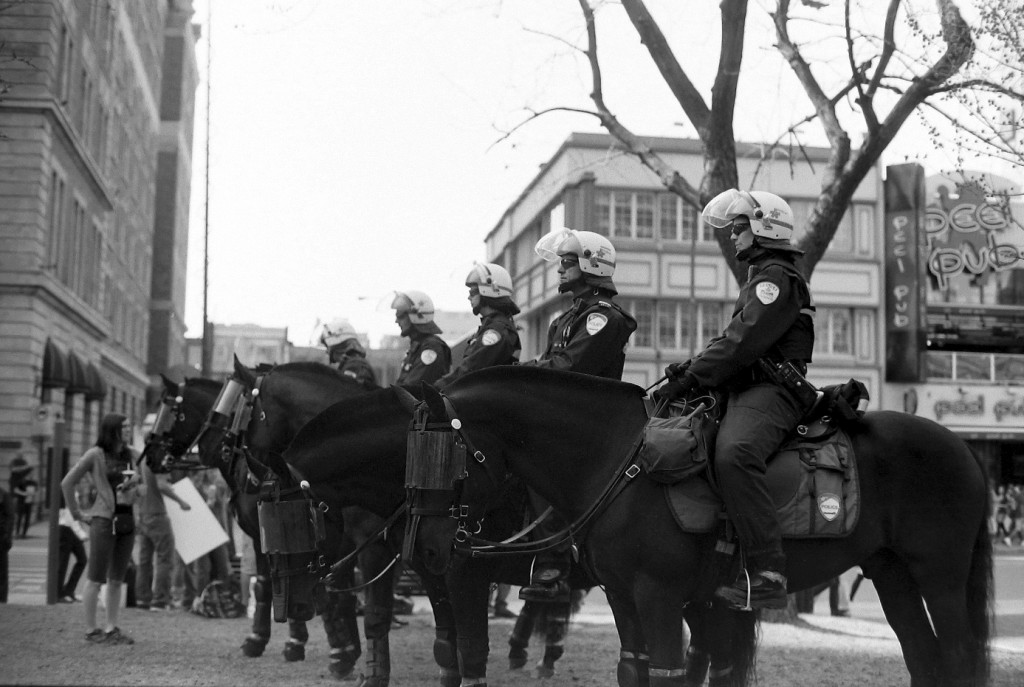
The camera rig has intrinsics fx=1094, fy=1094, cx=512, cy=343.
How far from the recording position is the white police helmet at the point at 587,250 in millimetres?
7293

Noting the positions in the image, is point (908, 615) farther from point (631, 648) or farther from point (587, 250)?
point (587, 250)

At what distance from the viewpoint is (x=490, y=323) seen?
27.7 ft

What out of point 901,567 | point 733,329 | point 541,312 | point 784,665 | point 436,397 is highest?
point 541,312

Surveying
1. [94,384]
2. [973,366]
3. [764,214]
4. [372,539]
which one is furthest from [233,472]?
[973,366]

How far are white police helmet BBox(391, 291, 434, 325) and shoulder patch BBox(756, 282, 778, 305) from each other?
14.3 ft

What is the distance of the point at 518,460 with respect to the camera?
19.7ft

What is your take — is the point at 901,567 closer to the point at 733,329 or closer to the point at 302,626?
the point at 733,329

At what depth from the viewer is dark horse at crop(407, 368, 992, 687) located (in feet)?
19.2

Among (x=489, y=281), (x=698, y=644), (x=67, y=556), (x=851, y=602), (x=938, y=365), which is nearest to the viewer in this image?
(x=698, y=644)

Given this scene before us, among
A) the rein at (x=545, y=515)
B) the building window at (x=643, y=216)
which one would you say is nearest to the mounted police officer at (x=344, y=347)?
the rein at (x=545, y=515)

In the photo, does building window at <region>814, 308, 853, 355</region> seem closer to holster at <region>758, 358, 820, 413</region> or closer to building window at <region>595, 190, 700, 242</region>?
building window at <region>595, 190, 700, 242</region>

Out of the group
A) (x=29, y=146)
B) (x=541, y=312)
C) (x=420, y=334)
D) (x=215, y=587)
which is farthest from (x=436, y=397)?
(x=541, y=312)

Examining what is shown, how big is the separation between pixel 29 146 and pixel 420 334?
22.8 metres

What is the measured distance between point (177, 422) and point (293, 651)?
2998 mm
